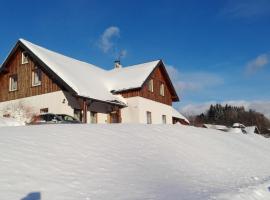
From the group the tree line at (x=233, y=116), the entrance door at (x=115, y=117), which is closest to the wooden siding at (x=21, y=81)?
the entrance door at (x=115, y=117)

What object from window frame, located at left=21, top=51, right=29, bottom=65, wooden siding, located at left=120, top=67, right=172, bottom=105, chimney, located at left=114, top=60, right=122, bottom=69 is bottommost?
wooden siding, located at left=120, top=67, right=172, bottom=105

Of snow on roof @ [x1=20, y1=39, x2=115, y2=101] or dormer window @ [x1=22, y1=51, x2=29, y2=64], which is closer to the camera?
snow on roof @ [x1=20, y1=39, x2=115, y2=101]

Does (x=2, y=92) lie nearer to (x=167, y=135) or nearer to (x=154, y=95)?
(x=154, y=95)

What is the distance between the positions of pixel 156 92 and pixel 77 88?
10.9 m

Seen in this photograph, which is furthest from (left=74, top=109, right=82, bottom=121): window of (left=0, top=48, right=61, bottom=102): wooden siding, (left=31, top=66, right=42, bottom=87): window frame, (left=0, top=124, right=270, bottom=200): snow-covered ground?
(left=0, top=124, right=270, bottom=200): snow-covered ground

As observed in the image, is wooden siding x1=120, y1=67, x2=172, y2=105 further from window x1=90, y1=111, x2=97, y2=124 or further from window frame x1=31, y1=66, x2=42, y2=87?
window frame x1=31, y1=66, x2=42, y2=87

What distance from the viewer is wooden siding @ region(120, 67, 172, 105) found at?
113ft

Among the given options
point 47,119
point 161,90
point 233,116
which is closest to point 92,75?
point 161,90

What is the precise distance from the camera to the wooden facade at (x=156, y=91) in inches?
1361

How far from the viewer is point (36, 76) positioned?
31859mm

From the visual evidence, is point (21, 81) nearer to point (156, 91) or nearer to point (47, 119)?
point (47, 119)

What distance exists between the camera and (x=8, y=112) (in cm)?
2997

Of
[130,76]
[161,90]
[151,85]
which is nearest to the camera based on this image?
[130,76]

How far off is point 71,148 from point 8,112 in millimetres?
19032
